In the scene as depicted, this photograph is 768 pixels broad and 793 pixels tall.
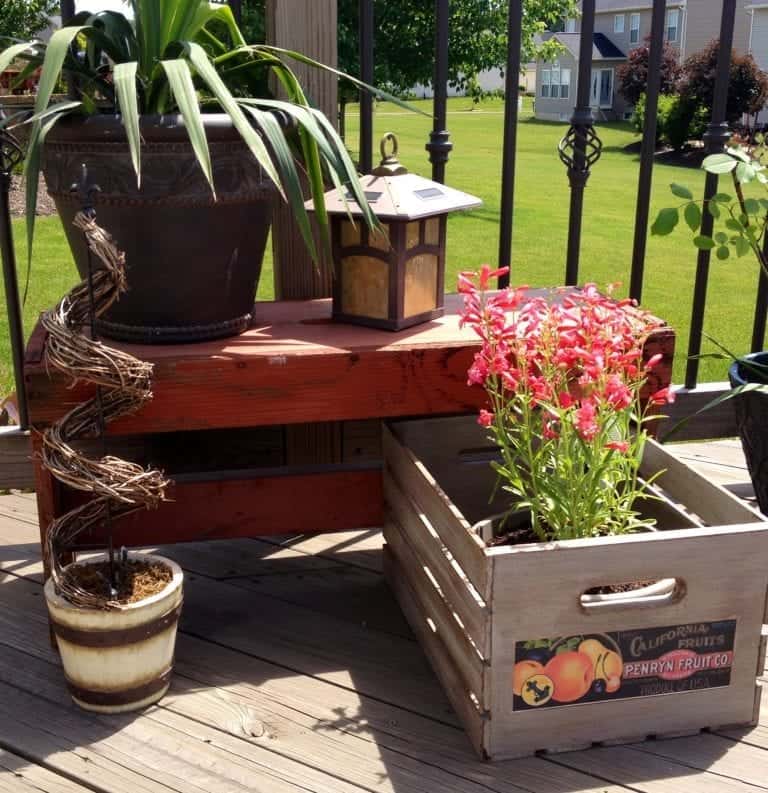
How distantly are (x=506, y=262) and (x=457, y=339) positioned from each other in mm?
431

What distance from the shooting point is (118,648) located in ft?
4.68

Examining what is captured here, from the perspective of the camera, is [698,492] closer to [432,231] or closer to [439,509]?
[439,509]

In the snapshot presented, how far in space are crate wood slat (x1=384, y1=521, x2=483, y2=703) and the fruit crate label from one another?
6 centimetres

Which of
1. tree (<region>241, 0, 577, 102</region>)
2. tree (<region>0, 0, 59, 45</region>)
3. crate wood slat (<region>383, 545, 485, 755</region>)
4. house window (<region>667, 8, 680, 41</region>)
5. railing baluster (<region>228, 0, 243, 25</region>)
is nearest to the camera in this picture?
crate wood slat (<region>383, 545, 485, 755</region>)

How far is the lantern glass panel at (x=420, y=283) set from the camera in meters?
1.69

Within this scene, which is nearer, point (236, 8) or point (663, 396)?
point (663, 396)

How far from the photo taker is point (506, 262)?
2.05 metres

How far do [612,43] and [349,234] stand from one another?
3613cm

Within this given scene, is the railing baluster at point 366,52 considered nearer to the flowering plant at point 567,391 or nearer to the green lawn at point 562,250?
the flowering plant at point 567,391

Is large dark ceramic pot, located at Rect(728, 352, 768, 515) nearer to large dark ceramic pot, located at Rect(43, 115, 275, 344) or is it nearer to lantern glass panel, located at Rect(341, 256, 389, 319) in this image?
lantern glass panel, located at Rect(341, 256, 389, 319)

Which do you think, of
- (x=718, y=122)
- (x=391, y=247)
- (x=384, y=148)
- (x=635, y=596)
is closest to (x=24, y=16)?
(x=718, y=122)

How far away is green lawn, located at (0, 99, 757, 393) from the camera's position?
202 inches

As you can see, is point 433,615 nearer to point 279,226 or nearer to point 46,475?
point 46,475

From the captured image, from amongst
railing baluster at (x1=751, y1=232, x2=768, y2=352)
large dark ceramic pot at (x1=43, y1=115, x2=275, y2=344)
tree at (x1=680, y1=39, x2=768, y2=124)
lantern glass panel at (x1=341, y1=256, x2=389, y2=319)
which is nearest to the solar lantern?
lantern glass panel at (x1=341, y1=256, x2=389, y2=319)
